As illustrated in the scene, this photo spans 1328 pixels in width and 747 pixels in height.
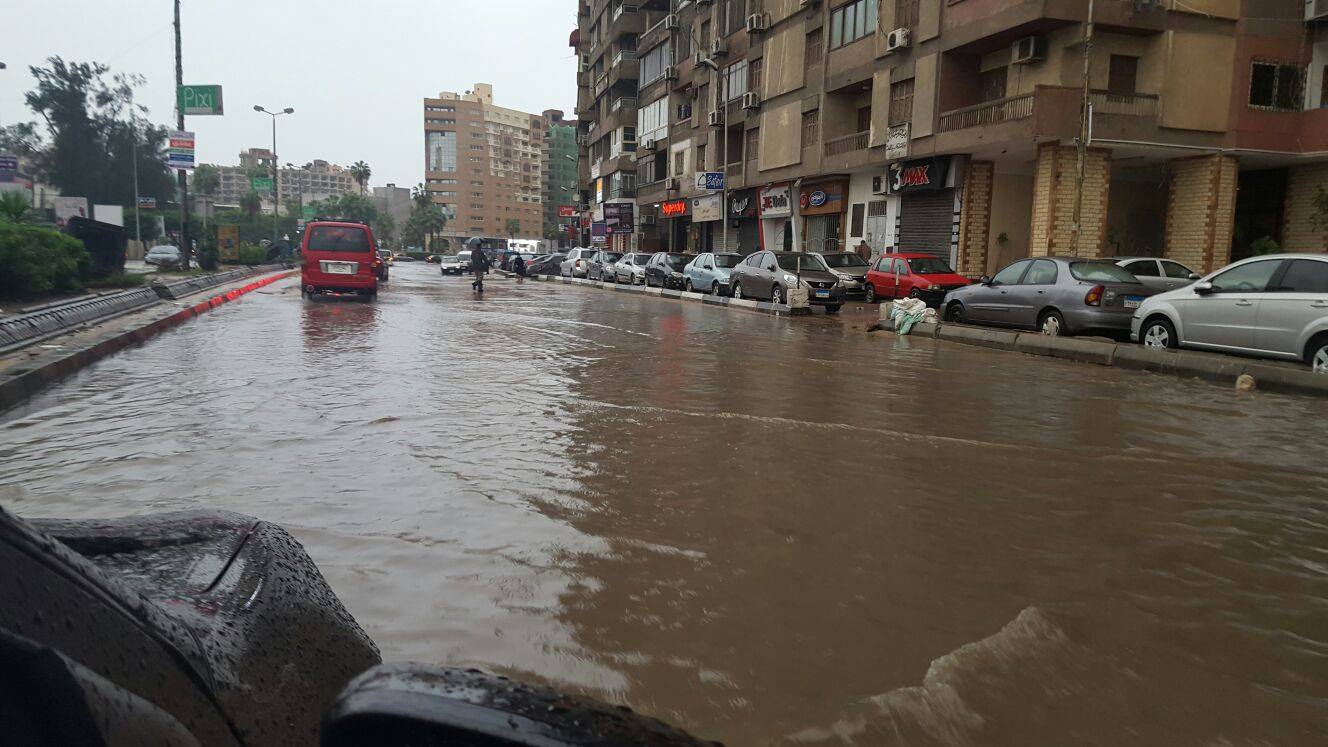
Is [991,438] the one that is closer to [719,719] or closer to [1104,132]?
[719,719]

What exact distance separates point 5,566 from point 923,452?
236 inches

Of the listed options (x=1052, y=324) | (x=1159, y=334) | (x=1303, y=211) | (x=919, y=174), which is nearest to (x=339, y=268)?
(x=1052, y=324)

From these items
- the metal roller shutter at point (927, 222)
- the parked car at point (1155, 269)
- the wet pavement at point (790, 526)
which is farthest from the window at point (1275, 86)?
the wet pavement at point (790, 526)

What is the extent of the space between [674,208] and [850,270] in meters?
23.0

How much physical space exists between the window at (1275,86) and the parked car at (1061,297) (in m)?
13.4

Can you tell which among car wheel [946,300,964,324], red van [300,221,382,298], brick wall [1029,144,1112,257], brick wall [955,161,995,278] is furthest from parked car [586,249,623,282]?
car wheel [946,300,964,324]

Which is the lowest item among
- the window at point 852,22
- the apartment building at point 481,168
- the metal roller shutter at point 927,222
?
the metal roller shutter at point 927,222

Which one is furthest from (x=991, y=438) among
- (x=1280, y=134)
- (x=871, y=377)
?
(x=1280, y=134)

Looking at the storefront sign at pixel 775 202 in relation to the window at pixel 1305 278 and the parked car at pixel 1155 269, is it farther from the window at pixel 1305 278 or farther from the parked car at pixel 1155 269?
the window at pixel 1305 278

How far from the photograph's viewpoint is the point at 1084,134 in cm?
2250

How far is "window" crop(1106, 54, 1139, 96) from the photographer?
77.3ft

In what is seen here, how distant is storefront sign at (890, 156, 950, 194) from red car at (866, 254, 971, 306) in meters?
4.08

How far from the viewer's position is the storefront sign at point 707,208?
43.2 meters

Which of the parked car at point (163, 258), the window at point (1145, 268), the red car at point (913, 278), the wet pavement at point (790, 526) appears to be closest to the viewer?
the wet pavement at point (790, 526)
